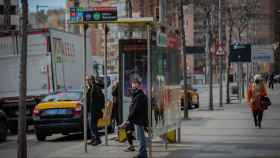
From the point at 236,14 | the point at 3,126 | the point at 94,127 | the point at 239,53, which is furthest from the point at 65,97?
the point at 236,14

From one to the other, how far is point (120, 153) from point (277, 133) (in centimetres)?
617

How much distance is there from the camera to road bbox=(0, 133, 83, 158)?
1686 centimetres

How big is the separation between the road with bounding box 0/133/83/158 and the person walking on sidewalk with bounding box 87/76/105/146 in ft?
3.40

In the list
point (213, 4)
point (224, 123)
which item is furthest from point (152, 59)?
point (213, 4)

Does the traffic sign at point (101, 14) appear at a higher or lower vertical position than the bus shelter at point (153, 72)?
higher

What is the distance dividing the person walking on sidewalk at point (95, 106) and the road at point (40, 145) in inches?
40.8

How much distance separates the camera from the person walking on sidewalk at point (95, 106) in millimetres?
17547

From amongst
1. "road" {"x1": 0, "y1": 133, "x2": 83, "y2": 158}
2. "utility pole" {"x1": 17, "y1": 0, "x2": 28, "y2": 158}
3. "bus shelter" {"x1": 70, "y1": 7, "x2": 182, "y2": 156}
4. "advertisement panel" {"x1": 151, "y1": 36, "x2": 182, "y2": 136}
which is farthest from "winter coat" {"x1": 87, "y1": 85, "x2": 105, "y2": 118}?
"utility pole" {"x1": 17, "y1": 0, "x2": 28, "y2": 158}

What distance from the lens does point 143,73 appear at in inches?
676

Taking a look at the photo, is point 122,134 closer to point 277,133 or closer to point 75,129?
point 75,129

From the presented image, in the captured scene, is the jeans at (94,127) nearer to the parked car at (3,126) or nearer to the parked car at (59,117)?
the parked car at (59,117)

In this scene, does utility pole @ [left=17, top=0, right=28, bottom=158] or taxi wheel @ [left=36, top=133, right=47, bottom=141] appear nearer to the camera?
utility pole @ [left=17, top=0, right=28, bottom=158]

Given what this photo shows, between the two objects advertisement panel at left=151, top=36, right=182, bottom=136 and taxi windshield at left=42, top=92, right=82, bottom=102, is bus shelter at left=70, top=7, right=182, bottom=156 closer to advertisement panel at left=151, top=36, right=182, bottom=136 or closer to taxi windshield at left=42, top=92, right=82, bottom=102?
advertisement panel at left=151, top=36, right=182, bottom=136

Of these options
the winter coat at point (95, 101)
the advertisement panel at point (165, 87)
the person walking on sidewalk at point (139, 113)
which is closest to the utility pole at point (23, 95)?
the person walking on sidewalk at point (139, 113)
